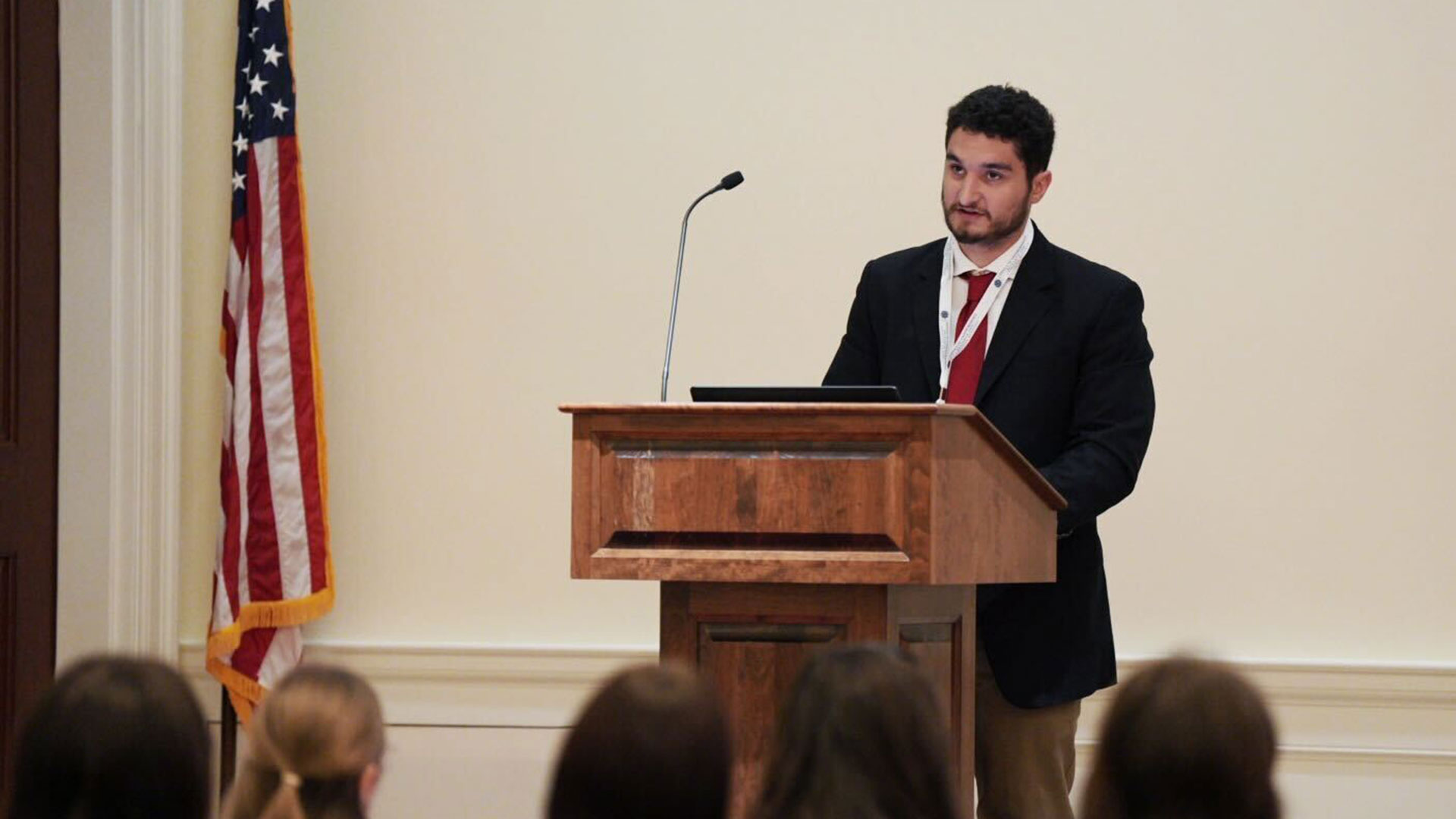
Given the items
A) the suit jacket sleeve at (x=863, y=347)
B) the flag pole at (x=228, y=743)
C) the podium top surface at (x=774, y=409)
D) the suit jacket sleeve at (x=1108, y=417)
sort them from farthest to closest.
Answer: the flag pole at (x=228, y=743) < the suit jacket sleeve at (x=863, y=347) < the suit jacket sleeve at (x=1108, y=417) < the podium top surface at (x=774, y=409)

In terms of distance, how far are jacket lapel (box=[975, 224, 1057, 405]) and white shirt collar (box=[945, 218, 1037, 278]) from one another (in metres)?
A: 0.02

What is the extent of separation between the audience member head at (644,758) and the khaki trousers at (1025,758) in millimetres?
1831

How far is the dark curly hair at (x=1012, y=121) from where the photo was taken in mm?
3643

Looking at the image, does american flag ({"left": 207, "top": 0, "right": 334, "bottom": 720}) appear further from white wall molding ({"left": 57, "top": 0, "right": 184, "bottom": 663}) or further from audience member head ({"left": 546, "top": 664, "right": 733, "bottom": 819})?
audience member head ({"left": 546, "top": 664, "right": 733, "bottom": 819})

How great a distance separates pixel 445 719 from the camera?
560 cm

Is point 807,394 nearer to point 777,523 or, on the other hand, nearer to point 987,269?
point 777,523

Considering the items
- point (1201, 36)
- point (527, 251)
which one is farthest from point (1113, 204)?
point (527, 251)

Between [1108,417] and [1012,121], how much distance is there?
2.15ft

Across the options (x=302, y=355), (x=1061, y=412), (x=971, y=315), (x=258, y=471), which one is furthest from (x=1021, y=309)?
(x=258, y=471)

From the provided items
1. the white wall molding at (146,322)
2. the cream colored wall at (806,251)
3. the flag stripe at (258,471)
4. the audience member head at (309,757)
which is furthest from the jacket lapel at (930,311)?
the white wall molding at (146,322)

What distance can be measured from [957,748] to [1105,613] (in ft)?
2.33

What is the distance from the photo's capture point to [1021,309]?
3.61 metres

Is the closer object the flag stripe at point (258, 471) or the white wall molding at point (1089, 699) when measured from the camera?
the white wall molding at point (1089, 699)

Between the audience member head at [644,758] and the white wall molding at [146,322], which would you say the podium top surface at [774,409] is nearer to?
the audience member head at [644,758]
